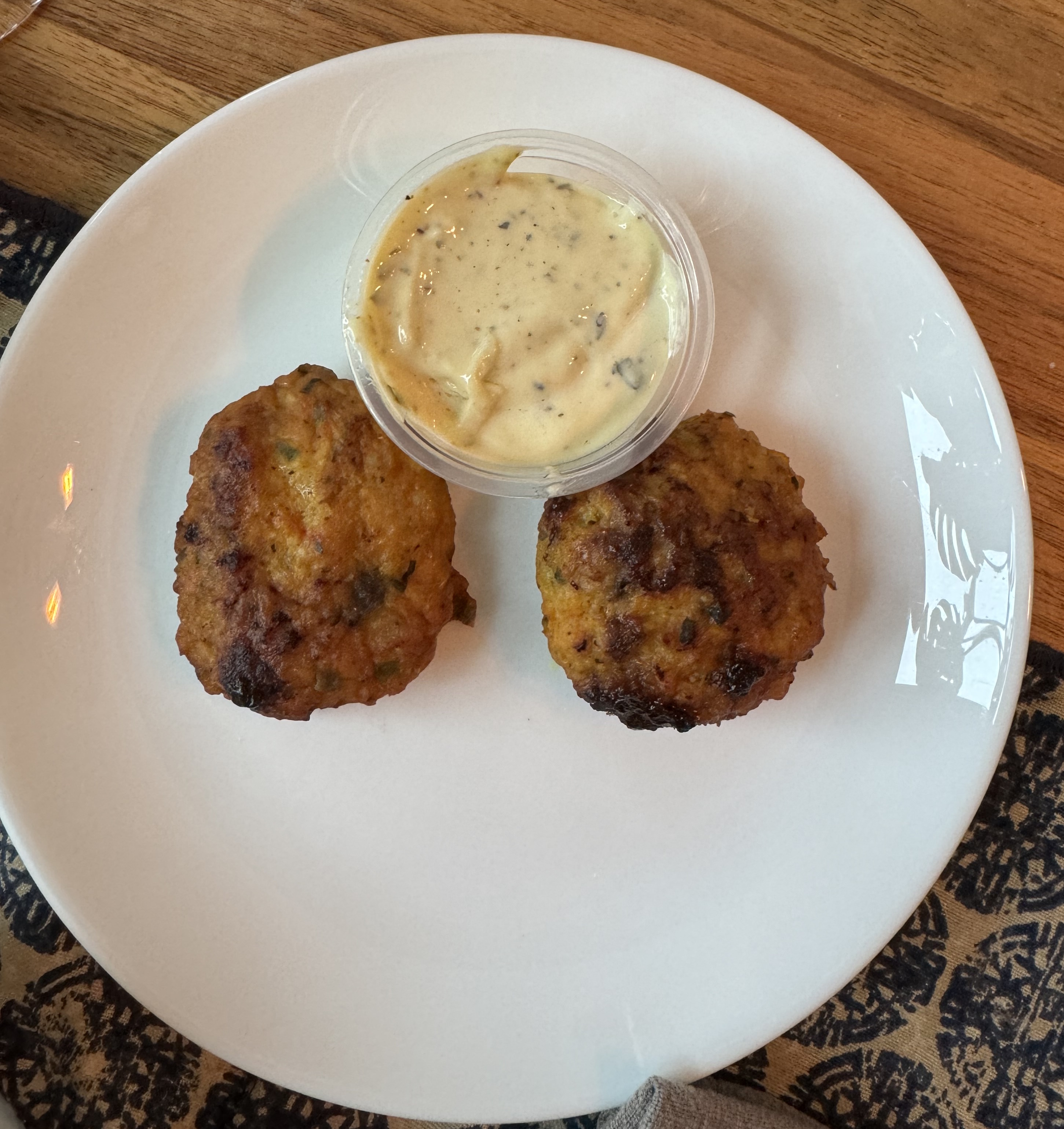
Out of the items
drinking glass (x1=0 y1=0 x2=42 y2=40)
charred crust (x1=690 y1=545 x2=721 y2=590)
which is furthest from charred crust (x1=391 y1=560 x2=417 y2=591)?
drinking glass (x1=0 y1=0 x2=42 y2=40)

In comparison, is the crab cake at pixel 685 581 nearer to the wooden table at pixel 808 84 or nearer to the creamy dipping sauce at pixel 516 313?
the creamy dipping sauce at pixel 516 313

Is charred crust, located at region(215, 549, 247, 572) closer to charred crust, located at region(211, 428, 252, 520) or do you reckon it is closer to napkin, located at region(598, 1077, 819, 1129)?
charred crust, located at region(211, 428, 252, 520)

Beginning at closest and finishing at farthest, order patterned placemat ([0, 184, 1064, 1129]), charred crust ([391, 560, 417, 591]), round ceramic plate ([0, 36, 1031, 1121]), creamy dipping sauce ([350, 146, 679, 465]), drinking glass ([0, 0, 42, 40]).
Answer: creamy dipping sauce ([350, 146, 679, 465])
charred crust ([391, 560, 417, 591])
round ceramic plate ([0, 36, 1031, 1121])
drinking glass ([0, 0, 42, 40])
patterned placemat ([0, 184, 1064, 1129])

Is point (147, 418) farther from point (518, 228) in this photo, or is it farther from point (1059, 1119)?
point (1059, 1119)

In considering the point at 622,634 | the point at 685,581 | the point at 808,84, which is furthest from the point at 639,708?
the point at 808,84

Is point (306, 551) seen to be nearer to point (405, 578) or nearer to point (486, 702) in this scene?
point (405, 578)

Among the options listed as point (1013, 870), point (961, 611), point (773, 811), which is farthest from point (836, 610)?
point (1013, 870)
